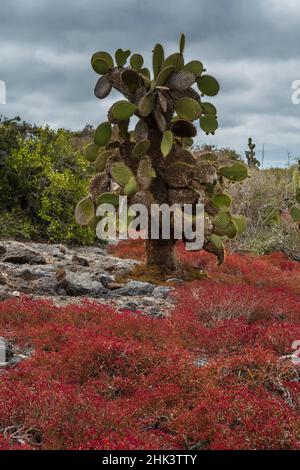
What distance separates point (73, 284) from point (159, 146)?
115 inches

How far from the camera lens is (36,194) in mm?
16281

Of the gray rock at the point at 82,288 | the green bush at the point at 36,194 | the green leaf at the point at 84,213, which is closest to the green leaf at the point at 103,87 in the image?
the green leaf at the point at 84,213

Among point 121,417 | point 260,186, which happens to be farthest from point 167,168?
point 260,186

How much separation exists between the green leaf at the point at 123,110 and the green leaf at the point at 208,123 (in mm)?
1408

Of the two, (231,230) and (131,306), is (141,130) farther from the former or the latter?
(131,306)

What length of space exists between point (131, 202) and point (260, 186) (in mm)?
10683

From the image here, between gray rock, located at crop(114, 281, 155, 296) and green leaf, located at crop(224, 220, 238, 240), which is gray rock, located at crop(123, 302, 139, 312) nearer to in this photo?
gray rock, located at crop(114, 281, 155, 296)

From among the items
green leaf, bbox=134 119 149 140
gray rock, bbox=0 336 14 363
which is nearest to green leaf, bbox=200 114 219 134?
green leaf, bbox=134 119 149 140

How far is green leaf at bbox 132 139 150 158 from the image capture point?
10.2 meters

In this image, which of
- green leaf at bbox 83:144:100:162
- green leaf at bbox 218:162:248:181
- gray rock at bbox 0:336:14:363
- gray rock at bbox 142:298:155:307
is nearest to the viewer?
gray rock at bbox 0:336:14:363

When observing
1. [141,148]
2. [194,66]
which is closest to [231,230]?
[141,148]

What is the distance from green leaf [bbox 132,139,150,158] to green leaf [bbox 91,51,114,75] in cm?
154

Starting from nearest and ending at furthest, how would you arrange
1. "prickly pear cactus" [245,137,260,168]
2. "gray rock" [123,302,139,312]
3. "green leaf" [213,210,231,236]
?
"gray rock" [123,302,139,312] → "green leaf" [213,210,231,236] → "prickly pear cactus" [245,137,260,168]

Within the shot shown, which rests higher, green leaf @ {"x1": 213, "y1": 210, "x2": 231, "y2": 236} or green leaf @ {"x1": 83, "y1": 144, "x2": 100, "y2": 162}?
green leaf @ {"x1": 83, "y1": 144, "x2": 100, "y2": 162}
